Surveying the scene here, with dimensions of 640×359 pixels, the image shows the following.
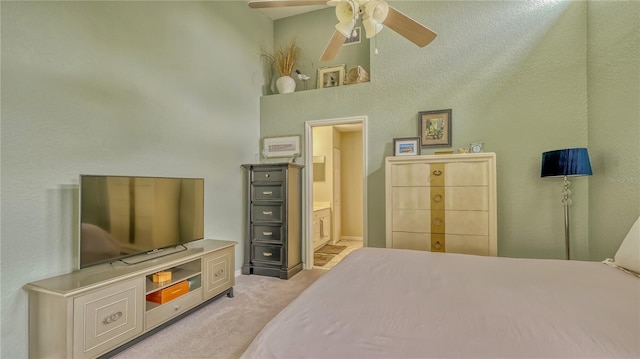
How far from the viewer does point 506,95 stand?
3027mm

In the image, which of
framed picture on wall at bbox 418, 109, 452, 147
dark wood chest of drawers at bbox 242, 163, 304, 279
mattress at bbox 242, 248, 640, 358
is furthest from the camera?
dark wood chest of drawers at bbox 242, 163, 304, 279

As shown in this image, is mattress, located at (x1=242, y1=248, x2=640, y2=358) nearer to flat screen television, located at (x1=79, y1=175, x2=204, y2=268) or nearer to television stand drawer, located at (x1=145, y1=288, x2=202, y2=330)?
television stand drawer, located at (x1=145, y1=288, x2=202, y2=330)

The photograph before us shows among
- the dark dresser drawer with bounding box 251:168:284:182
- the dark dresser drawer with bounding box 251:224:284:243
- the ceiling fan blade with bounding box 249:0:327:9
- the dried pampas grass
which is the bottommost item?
the dark dresser drawer with bounding box 251:224:284:243

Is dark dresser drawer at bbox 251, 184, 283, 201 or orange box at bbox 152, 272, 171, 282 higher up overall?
dark dresser drawer at bbox 251, 184, 283, 201

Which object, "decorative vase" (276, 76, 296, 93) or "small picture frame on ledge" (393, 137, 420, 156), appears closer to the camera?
"small picture frame on ledge" (393, 137, 420, 156)

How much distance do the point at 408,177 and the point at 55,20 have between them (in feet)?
10.5

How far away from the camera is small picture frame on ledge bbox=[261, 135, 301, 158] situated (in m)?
3.98

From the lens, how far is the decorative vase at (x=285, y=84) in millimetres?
4082

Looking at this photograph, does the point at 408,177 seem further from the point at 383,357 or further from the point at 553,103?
the point at 383,357

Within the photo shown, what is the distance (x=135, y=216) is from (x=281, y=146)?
2175mm

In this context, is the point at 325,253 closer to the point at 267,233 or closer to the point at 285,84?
the point at 267,233

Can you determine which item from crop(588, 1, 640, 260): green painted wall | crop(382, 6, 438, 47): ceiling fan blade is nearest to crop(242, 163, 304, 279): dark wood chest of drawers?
crop(382, 6, 438, 47): ceiling fan blade

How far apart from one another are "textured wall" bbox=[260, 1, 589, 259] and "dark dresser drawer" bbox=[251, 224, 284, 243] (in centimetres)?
119

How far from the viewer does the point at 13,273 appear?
175 centimetres
